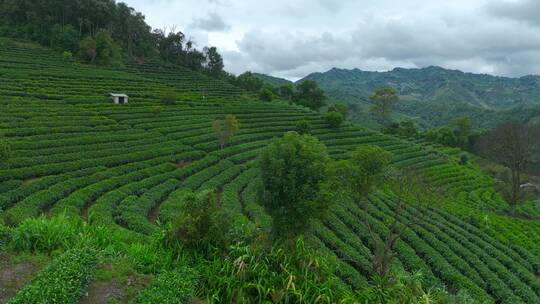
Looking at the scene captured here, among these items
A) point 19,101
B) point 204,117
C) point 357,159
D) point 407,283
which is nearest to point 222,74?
point 204,117

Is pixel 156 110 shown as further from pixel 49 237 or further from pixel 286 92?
pixel 286 92

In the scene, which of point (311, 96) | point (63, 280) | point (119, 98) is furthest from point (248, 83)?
point (63, 280)

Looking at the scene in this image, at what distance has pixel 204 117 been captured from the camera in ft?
156

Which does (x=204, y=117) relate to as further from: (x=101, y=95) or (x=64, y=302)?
(x=64, y=302)

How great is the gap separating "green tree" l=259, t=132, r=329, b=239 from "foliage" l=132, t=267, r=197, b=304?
5.28m

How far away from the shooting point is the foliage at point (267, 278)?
9.48 metres

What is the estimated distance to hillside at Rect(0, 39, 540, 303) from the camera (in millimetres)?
9344

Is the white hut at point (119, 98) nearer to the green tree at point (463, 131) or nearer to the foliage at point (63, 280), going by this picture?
the foliage at point (63, 280)

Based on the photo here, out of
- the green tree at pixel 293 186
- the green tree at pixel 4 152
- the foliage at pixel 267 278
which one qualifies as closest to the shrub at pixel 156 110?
the green tree at pixel 4 152

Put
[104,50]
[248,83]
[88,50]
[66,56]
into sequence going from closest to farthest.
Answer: [66,56] → [88,50] → [104,50] → [248,83]

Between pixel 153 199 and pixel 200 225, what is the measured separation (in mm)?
13243

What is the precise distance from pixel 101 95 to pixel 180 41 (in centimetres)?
4923

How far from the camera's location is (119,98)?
47.4 meters

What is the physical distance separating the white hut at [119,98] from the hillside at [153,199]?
58.5 inches
